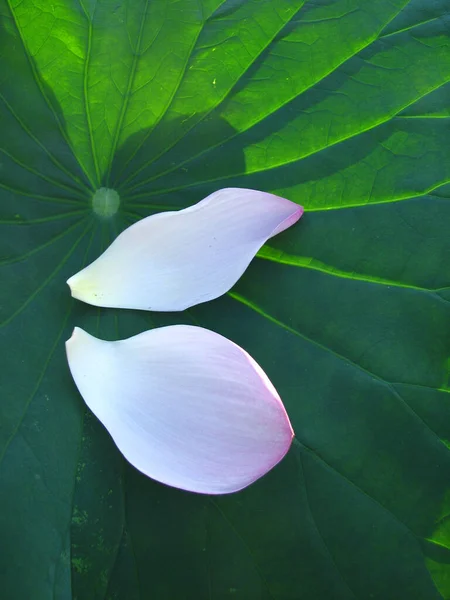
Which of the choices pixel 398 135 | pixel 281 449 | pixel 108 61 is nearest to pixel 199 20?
pixel 108 61

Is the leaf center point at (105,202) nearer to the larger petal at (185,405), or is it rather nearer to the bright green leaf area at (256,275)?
the bright green leaf area at (256,275)

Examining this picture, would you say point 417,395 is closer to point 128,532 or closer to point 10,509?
point 128,532

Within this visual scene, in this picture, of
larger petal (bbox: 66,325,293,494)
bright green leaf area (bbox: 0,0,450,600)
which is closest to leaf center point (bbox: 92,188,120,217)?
bright green leaf area (bbox: 0,0,450,600)

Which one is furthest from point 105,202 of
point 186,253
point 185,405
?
point 185,405

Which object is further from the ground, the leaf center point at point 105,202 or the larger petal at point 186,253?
the leaf center point at point 105,202

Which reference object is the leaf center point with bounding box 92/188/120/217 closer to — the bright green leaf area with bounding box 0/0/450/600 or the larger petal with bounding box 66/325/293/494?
the bright green leaf area with bounding box 0/0/450/600

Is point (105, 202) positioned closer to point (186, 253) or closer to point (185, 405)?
point (186, 253)

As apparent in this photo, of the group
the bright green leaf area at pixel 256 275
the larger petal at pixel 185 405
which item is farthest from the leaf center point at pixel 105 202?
the larger petal at pixel 185 405
